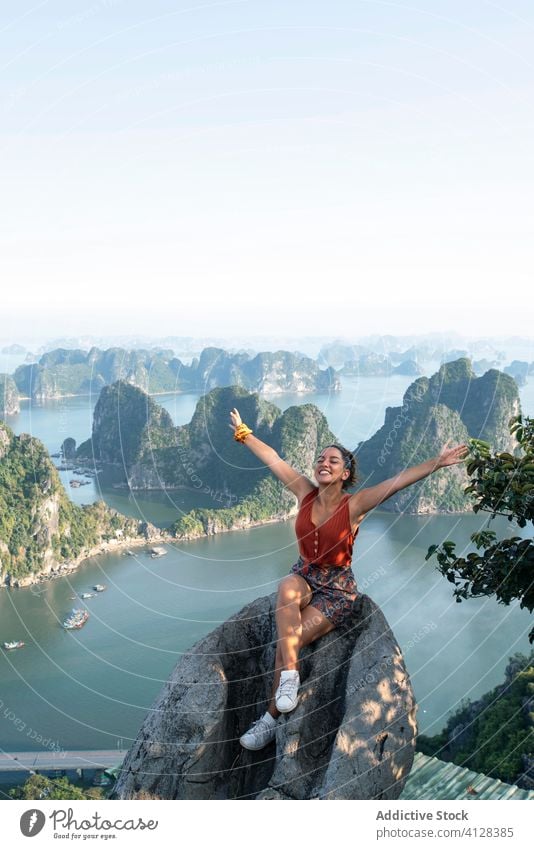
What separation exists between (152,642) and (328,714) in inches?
545

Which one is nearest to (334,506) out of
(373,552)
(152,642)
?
(152,642)

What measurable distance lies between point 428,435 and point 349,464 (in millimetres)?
26888

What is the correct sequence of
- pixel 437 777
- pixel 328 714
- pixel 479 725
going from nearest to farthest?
pixel 328 714 < pixel 437 777 < pixel 479 725

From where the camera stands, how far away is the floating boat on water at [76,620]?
16.9 metres

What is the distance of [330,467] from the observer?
2.22 metres

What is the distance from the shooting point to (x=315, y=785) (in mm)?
2062

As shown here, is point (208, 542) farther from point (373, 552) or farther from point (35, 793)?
point (35, 793)

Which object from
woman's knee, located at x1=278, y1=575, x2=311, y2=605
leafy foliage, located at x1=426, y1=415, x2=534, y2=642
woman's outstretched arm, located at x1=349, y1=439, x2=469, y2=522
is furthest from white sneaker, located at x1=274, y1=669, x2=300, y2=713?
leafy foliage, located at x1=426, y1=415, x2=534, y2=642

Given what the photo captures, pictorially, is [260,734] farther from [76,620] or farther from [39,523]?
[39,523]

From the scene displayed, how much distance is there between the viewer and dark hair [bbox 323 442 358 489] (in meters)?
2.25

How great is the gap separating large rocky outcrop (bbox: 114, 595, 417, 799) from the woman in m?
0.08
